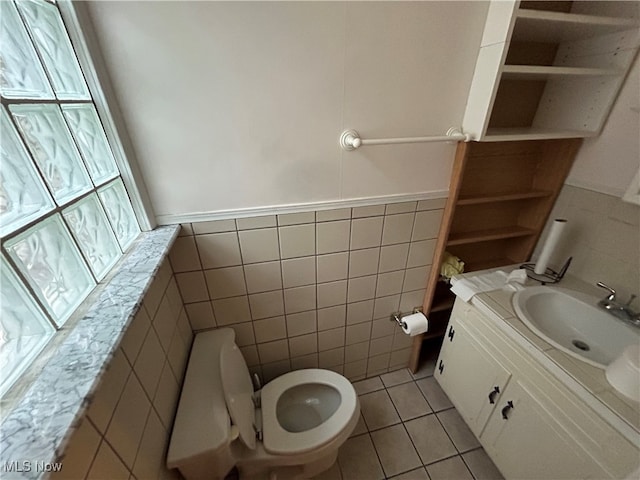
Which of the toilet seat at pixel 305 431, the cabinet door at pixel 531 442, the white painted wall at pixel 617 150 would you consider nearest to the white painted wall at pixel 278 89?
the white painted wall at pixel 617 150

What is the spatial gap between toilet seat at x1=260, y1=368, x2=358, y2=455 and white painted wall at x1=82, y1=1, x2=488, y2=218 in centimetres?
87

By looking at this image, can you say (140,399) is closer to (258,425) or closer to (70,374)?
(70,374)

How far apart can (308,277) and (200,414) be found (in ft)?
2.05

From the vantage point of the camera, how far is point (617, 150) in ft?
3.58

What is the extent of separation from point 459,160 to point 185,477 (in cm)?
150

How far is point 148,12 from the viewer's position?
2.32ft

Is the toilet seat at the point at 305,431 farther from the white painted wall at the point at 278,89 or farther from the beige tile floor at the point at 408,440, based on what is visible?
the white painted wall at the point at 278,89

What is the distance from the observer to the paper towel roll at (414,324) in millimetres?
1402

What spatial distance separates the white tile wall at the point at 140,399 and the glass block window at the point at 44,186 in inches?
5.7

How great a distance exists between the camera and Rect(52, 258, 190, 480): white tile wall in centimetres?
48

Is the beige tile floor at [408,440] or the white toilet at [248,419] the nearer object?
the white toilet at [248,419]

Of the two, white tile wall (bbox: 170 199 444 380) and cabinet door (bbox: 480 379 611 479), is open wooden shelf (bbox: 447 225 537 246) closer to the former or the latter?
white tile wall (bbox: 170 199 444 380)

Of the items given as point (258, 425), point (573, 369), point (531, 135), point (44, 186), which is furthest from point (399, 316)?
point (44, 186)

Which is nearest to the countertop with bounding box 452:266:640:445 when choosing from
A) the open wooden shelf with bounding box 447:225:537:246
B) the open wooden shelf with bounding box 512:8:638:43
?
the open wooden shelf with bounding box 447:225:537:246
